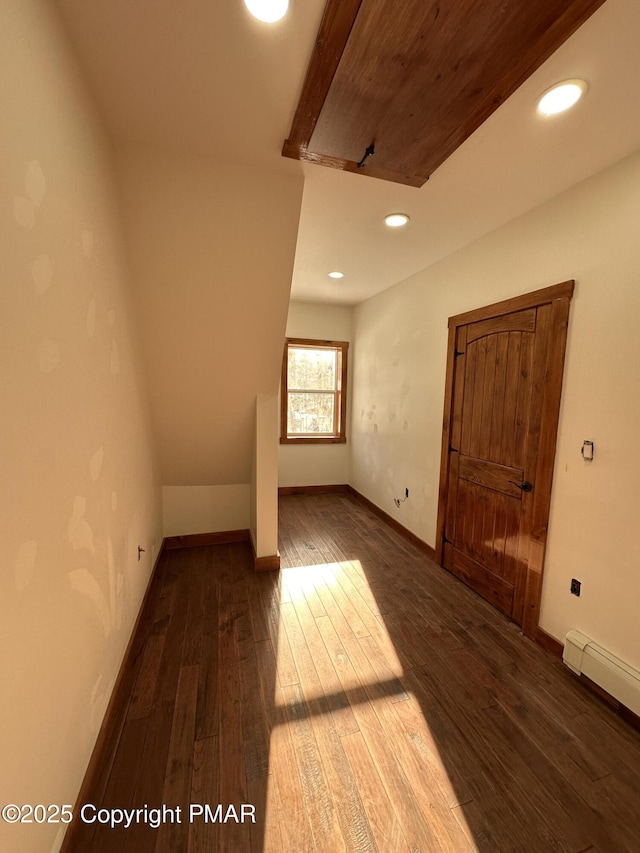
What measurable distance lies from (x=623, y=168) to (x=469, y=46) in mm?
1081

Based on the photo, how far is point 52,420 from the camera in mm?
1002

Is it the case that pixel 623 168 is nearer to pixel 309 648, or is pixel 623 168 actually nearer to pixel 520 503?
pixel 520 503

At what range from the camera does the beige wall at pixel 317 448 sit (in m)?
4.37

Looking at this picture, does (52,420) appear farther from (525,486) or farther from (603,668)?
(603,668)

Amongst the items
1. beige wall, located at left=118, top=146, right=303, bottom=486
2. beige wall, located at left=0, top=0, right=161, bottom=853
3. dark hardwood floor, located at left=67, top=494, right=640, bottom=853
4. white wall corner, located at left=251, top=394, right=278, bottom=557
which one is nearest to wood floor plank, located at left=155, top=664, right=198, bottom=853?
dark hardwood floor, located at left=67, top=494, right=640, bottom=853

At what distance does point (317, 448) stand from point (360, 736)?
3.42 m

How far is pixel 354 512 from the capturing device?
4.05 meters

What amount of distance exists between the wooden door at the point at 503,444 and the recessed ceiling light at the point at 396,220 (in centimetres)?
82

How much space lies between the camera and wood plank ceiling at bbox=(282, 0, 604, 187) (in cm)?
95

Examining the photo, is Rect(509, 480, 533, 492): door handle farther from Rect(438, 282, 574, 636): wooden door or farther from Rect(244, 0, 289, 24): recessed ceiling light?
Rect(244, 0, 289, 24): recessed ceiling light

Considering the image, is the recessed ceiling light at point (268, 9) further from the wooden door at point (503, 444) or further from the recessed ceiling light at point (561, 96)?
the wooden door at point (503, 444)

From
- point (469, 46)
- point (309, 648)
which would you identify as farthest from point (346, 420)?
point (469, 46)

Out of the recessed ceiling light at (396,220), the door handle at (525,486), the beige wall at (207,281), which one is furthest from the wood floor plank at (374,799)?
the recessed ceiling light at (396,220)

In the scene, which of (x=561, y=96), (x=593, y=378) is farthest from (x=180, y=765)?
(x=561, y=96)
